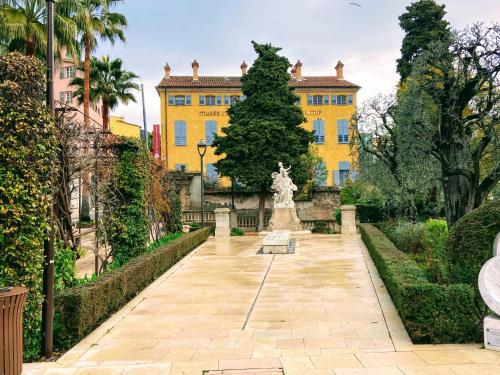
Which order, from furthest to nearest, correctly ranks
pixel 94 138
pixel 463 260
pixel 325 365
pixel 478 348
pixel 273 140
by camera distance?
1. pixel 273 140
2. pixel 94 138
3. pixel 463 260
4. pixel 478 348
5. pixel 325 365

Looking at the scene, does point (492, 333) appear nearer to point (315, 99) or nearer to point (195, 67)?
point (315, 99)

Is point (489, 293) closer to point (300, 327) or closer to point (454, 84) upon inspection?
point (300, 327)

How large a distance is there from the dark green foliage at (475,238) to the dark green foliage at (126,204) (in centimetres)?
765

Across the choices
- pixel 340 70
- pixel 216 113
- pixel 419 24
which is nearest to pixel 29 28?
pixel 419 24

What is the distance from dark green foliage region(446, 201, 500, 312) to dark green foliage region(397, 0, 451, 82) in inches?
854

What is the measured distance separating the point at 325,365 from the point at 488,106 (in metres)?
10.1

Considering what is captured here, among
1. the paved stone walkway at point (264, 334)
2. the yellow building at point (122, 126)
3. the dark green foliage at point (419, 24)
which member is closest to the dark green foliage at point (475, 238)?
the paved stone walkway at point (264, 334)

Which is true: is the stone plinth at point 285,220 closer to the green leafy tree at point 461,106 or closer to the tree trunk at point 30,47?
the green leafy tree at point 461,106

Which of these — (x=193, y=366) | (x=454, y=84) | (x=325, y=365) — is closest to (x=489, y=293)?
(x=325, y=365)

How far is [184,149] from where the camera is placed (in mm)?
44312

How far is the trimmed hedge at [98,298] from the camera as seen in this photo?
247 inches

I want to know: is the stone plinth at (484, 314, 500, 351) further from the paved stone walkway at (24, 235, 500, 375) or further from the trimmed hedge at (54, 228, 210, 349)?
the trimmed hedge at (54, 228, 210, 349)

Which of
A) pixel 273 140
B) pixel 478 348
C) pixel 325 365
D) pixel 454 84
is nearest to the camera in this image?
pixel 325 365

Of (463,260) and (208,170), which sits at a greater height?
(208,170)
